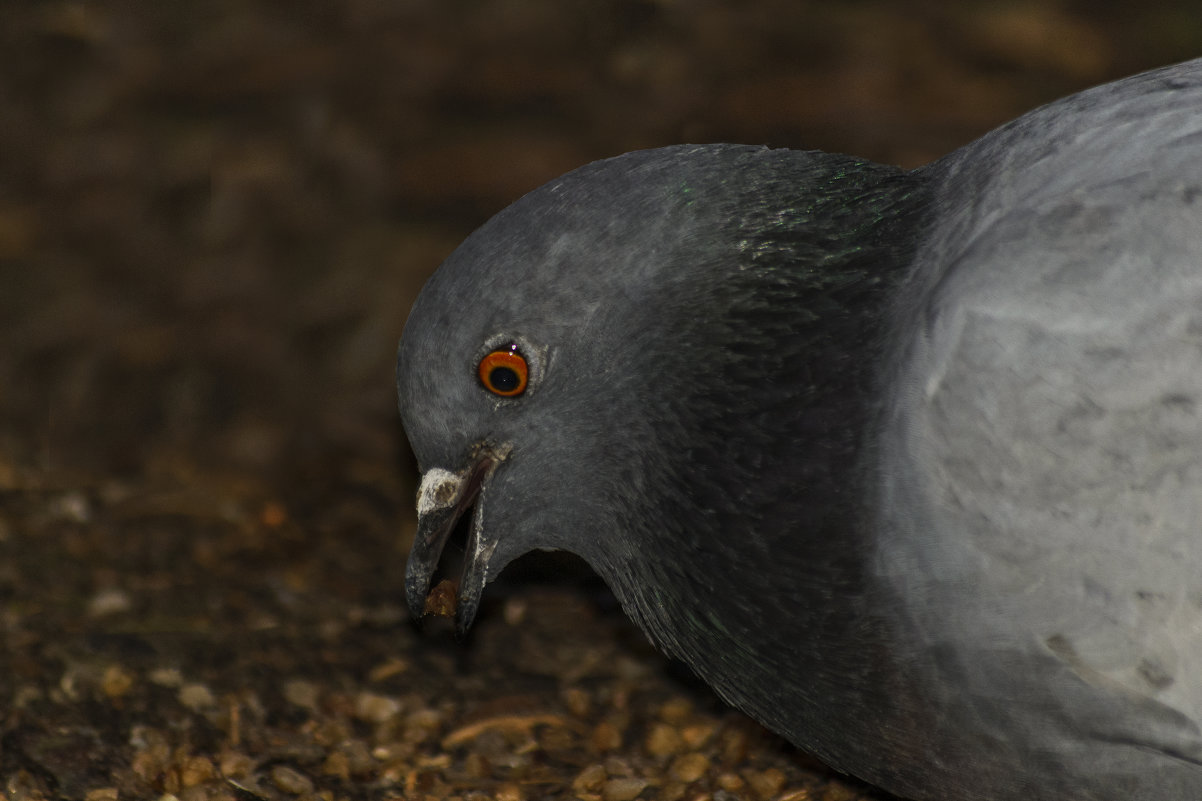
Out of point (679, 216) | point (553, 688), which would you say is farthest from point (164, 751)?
point (679, 216)

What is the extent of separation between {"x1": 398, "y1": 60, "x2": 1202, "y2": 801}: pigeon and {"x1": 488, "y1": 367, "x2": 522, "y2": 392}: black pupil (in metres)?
0.02

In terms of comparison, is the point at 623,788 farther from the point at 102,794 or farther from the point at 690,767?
the point at 102,794

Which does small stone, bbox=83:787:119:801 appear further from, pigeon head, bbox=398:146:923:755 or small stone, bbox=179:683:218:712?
pigeon head, bbox=398:146:923:755

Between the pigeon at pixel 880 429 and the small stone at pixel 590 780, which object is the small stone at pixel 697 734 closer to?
the small stone at pixel 590 780

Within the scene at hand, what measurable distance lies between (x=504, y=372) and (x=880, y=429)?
0.90m

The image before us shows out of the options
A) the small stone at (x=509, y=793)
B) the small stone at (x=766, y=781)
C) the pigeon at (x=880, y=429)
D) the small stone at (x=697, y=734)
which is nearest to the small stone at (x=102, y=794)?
the small stone at (x=509, y=793)

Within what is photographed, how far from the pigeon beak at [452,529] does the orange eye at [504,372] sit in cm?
19

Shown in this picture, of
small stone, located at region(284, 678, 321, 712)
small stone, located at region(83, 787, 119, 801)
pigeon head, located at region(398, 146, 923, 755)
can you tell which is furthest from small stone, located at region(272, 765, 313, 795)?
pigeon head, located at region(398, 146, 923, 755)

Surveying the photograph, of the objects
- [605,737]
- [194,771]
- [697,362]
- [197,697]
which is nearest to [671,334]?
[697,362]

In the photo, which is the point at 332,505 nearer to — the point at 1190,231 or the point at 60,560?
the point at 60,560

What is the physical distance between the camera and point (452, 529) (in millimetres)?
3416

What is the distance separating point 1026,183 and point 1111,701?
1.13m

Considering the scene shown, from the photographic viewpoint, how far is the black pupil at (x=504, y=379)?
125 inches

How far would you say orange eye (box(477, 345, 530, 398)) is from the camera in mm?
3170
